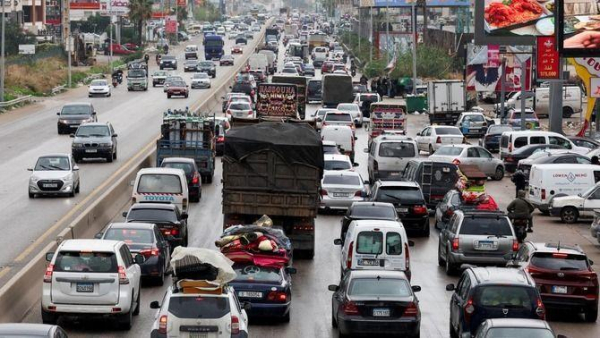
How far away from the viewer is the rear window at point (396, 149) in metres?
49.4

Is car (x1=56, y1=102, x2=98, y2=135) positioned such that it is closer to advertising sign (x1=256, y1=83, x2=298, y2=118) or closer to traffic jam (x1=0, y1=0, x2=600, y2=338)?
advertising sign (x1=256, y1=83, x2=298, y2=118)

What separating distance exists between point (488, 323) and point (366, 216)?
14.7 m

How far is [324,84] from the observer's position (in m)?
85.9

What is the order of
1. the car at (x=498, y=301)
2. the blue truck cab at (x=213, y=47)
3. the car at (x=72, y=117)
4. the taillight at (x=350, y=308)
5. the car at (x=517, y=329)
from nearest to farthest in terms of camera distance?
the car at (x=517, y=329)
the car at (x=498, y=301)
the taillight at (x=350, y=308)
the car at (x=72, y=117)
the blue truck cab at (x=213, y=47)

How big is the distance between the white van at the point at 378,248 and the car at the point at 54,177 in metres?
17.5

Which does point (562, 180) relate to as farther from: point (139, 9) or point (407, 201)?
point (139, 9)

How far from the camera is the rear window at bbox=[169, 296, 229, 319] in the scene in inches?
774

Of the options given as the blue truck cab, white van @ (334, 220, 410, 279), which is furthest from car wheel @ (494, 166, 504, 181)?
the blue truck cab

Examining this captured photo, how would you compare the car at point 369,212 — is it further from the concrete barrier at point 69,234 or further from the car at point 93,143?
the car at point 93,143

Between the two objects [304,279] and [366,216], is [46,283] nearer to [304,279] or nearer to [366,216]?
[304,279]

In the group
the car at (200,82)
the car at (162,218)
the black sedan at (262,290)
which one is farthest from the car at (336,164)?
the car at (200,82)

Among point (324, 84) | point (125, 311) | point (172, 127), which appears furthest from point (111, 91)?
point (125, 311)

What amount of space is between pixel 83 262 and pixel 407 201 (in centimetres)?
1598

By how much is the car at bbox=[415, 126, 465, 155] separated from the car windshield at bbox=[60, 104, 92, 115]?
1606 cm
